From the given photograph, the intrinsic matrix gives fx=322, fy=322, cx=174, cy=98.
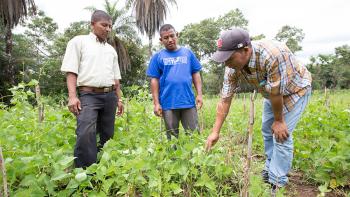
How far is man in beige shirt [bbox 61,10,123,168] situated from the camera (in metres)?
2.78

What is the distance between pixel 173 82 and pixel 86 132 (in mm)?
1084

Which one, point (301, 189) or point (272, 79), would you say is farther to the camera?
point (301, 189)

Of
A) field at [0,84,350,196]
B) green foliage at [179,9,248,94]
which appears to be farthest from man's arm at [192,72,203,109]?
green foliage at [179,9,248,94]

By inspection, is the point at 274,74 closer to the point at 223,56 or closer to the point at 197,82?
the point at 223,56

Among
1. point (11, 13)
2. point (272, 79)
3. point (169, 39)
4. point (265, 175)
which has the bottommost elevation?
point (265, 175)

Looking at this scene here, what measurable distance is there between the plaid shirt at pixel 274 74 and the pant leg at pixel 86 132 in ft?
3.84

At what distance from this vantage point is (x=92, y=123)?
283 cm

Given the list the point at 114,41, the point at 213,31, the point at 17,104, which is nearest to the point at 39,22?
the point at 114,41

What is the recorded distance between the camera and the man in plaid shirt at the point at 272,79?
2054 mm

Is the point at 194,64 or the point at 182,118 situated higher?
the point at 194,64

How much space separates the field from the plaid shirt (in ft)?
1.83

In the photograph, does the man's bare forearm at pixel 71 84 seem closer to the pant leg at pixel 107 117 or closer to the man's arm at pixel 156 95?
the pant leg at pixel 107 117

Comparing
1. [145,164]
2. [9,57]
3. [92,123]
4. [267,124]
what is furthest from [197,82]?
[9,57]

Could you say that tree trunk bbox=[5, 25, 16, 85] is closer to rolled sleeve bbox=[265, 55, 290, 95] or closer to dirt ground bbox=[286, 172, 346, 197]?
dirt ground bbox=[286, 172, 346, 197]
